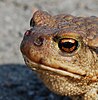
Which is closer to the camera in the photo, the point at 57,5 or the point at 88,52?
the point at 88,52

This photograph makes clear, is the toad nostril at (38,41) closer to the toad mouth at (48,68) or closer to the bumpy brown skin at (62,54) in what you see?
the bumpy brown skin at (62,54)

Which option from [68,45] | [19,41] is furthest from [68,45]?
[19,41]

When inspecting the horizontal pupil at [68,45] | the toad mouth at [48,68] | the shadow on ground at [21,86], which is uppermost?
the horizontal pupil at [68,45]

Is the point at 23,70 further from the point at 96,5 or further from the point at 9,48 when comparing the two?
the point at 96,5

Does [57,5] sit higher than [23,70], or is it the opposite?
[57,5]

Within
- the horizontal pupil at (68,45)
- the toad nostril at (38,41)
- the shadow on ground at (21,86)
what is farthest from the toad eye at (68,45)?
the shadow on ground at (21,86)

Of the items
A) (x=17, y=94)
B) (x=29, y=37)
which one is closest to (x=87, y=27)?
(x=29, y=37)

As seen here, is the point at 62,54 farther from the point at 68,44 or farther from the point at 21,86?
the point at 21,86
